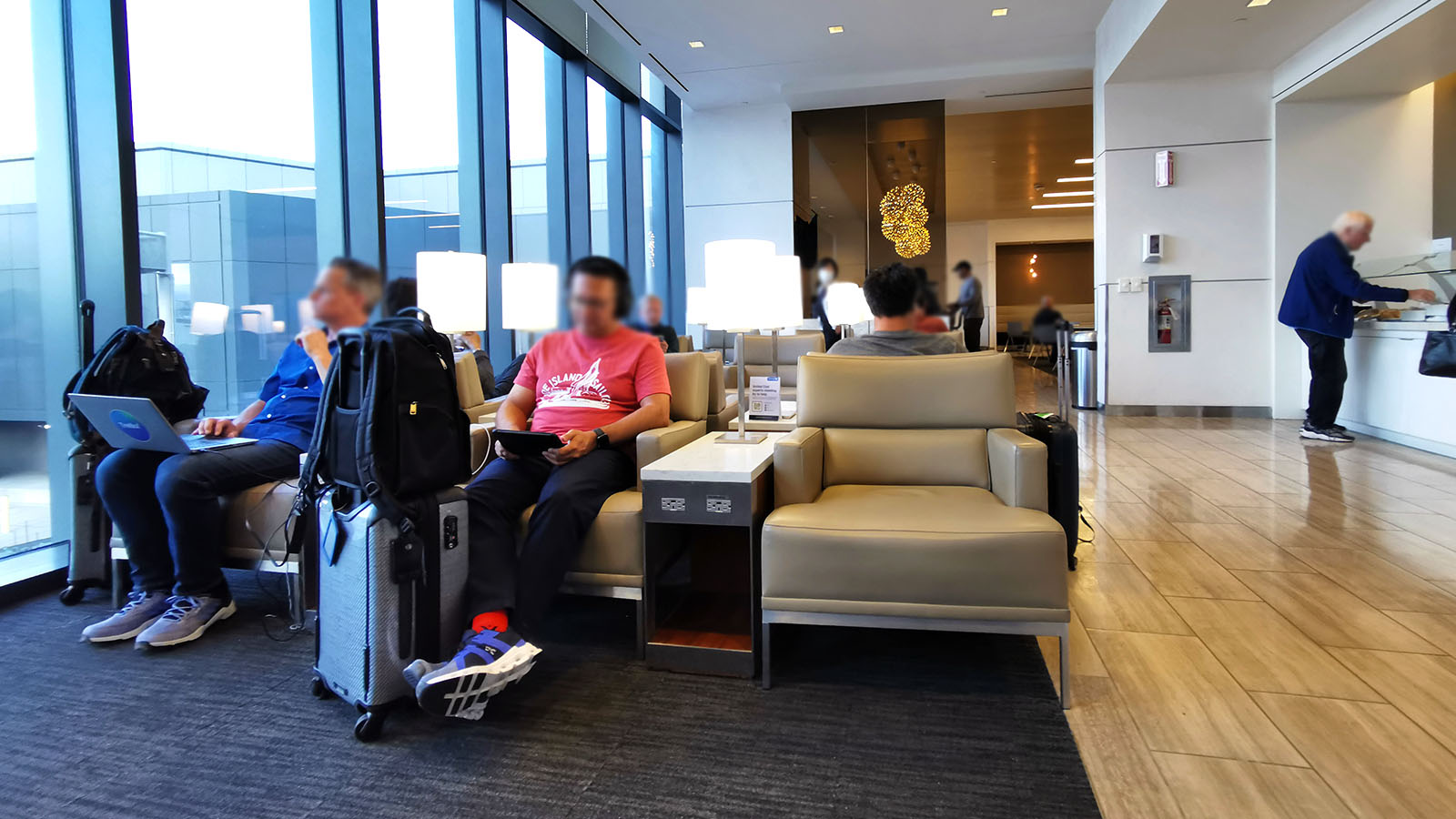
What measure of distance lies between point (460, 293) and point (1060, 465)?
1992mm

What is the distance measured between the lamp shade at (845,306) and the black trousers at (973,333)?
170 centimetres

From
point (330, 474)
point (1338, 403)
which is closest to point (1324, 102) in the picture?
point (1338, 403)

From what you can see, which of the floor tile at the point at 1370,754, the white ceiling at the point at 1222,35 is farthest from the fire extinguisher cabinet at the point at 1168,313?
the floor tile at the point at 1370,754

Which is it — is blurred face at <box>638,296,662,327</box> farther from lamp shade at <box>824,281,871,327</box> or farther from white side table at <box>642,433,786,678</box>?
lamp shade at <box>824,281,871,327</box>

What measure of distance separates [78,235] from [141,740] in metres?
2.07

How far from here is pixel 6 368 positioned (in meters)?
2.89

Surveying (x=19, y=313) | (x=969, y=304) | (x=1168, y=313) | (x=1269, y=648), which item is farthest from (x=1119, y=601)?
(x=1168, y=313)

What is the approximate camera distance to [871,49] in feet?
24.0

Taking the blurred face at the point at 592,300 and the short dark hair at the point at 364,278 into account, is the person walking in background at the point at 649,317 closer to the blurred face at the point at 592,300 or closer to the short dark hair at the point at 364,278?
the blurred face at the point at 592,300

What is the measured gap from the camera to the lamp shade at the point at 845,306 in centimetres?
460

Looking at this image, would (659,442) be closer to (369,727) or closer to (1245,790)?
(369,727)

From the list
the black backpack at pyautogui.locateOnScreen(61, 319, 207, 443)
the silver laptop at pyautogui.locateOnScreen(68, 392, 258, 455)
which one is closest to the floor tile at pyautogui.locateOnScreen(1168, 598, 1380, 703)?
the silver laptop at pyautogui.locateOnScreen(68, 392, 258, 455)

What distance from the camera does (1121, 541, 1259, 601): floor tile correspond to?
260 cm

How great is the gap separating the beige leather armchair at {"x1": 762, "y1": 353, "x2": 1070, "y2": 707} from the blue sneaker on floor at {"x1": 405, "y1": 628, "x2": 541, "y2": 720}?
0.59 metres
